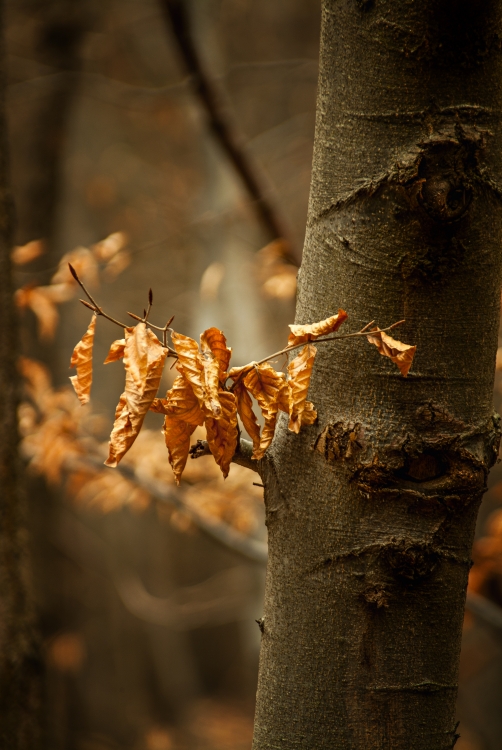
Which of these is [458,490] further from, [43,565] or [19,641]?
[43,565]

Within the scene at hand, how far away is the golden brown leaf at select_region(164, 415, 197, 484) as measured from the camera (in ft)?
2.46

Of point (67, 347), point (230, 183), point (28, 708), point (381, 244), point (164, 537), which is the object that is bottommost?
point (28, 708)

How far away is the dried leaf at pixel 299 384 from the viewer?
0.76m

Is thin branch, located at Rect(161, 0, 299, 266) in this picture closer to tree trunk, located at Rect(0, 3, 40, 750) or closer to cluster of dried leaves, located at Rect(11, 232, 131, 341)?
cluster of dried leaves, located at Rect(11, 232, 131, 341)

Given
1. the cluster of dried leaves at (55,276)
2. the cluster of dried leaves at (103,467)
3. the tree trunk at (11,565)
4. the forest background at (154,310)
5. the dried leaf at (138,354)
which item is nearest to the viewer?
the dried leaf at (138,354)

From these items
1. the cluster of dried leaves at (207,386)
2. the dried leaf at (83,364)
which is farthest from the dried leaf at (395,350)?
the dried leaf at (83,364)

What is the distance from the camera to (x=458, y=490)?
0.79 m

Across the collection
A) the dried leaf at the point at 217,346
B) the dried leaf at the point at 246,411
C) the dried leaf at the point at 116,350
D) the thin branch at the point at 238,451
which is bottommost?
the thin branch at the point at 238,451

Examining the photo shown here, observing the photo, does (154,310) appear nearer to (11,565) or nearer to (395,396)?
(11,565)

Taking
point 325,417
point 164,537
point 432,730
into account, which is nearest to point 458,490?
point 325,417

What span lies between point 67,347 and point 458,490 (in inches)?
244

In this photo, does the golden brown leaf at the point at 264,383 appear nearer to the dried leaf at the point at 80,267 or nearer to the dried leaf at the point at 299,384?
the dried leaf at the point at 299,384

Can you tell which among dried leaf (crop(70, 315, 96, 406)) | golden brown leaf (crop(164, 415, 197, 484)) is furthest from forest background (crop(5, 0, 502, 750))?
golden brown leaf (crop(164, 415, 197, 484))

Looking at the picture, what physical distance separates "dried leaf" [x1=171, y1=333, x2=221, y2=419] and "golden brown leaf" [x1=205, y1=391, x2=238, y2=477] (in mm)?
26
